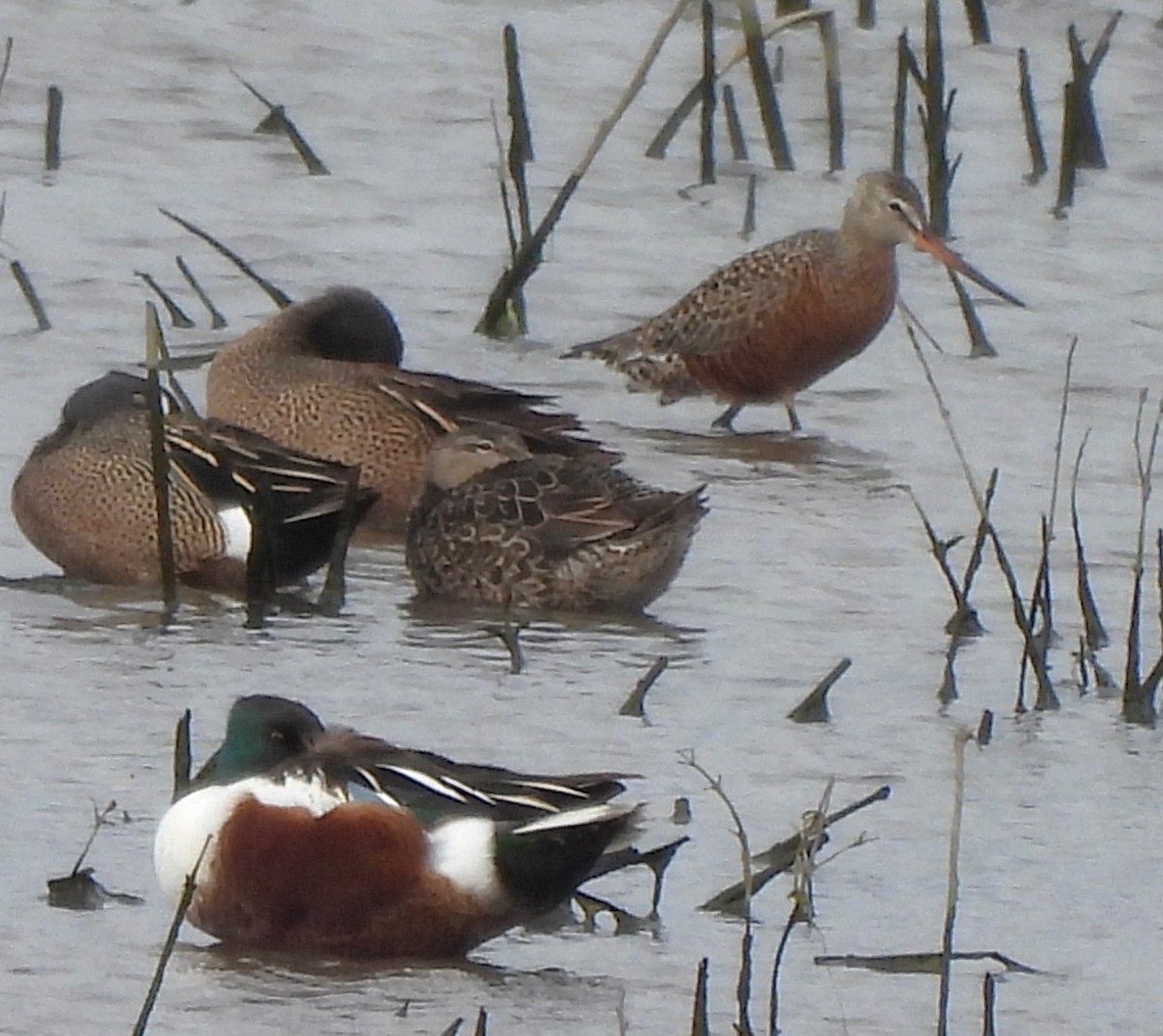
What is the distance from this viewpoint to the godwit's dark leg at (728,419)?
31.9 ft

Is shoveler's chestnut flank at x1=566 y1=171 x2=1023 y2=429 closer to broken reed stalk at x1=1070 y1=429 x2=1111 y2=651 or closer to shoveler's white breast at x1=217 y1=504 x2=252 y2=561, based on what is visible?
shoveler's white breast at x1=217 y1=504 x2=252 y2=561

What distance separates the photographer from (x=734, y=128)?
1155 centimetres

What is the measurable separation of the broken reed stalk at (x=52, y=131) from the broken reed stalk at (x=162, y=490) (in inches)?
152

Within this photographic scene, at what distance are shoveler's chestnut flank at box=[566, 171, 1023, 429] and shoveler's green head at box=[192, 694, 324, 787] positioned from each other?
4.47 m

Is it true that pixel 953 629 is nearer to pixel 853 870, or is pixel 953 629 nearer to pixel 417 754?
pixel 853 870

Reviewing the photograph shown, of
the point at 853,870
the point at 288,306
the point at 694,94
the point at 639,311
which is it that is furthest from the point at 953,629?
the point at 694,94

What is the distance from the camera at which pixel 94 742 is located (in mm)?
6016

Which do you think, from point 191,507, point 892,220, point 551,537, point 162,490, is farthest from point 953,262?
point 162,490

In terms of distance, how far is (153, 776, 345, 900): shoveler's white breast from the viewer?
5.02 metres

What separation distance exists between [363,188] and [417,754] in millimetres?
6304

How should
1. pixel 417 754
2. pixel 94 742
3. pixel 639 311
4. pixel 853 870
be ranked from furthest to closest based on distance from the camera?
pixel 639 311, pixel 94 742, pixel 853 870, pixel 417 754

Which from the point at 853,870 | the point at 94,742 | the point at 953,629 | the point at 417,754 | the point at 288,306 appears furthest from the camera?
the point at 288,306

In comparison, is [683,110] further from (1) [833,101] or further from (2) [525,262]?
(2) [525,262]

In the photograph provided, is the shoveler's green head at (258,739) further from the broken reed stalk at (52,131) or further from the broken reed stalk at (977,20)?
the broken reed stalk at (977,20)
